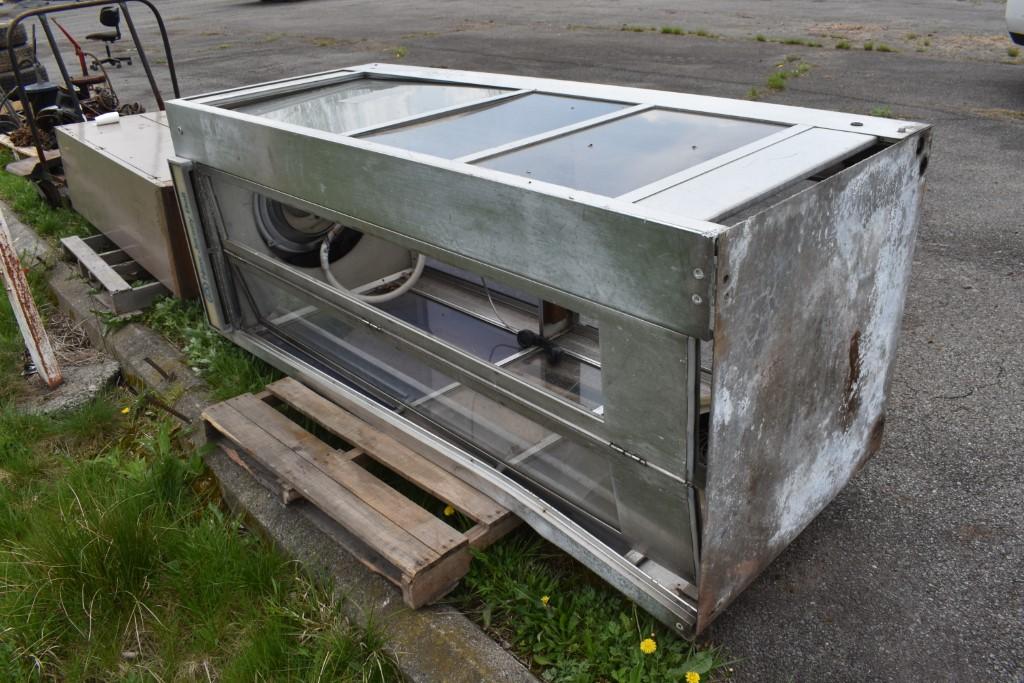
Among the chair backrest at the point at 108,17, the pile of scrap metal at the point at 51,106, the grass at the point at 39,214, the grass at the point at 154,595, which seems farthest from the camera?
the chair backrest at the point at 108,17

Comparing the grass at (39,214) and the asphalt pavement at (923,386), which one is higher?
the grass at (39,214)

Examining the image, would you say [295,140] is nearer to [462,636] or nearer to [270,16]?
[462,636]

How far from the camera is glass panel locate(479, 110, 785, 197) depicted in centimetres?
188

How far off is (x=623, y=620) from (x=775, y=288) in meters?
0.88

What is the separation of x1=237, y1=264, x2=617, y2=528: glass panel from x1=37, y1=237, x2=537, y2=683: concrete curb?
0.42 m

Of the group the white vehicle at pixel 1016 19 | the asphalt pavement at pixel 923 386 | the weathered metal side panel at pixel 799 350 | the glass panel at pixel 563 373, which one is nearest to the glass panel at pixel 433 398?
the glass panel at pixel 563 373

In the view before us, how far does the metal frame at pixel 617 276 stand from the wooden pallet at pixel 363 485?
0.08m

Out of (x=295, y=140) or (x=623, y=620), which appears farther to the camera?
(x=295, y=140)

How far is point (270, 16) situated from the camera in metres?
15.7

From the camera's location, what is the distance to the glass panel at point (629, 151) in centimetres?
188

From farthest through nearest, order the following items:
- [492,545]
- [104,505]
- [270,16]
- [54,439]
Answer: [270,16], [54,439], [104,505], [492,545]

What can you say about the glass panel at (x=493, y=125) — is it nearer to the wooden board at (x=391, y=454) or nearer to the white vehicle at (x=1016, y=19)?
the wooden board at (x=391, y=454)

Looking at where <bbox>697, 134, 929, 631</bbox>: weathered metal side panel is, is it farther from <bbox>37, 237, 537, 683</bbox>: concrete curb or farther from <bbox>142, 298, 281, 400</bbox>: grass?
<bbox>142, 298, 281, 400</bbox>: grass

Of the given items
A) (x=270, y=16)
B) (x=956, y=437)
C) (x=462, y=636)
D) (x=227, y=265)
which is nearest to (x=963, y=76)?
(x=956, y=437)
